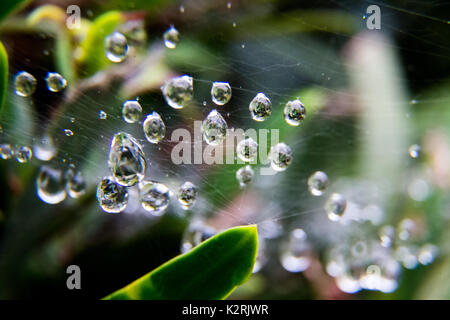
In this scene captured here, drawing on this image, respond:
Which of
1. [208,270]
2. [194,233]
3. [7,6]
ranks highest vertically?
[7,6]

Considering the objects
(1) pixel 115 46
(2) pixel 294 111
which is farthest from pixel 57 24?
(2) pixel 294 111

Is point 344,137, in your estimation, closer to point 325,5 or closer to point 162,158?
point 325,5

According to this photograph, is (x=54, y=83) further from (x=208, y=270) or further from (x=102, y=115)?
(x=208, y=270)

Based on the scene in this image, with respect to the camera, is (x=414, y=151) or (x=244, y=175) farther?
(x=414, y=151)

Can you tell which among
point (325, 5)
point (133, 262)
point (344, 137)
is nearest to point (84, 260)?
point (133, 262)

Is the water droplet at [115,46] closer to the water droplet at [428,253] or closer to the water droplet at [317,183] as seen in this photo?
the water droplet at [317,183]

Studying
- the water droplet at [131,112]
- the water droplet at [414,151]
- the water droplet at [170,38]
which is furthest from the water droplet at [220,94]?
the water droplet at [414,151]
